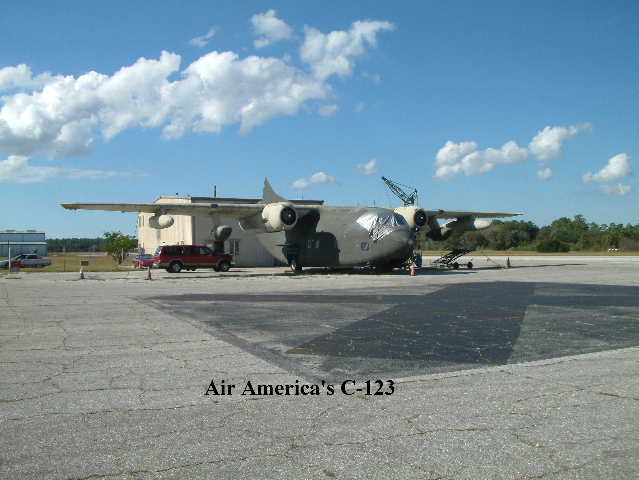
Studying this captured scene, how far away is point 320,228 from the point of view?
29.5m

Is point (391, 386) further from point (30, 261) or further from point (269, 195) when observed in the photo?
point (30, 261)

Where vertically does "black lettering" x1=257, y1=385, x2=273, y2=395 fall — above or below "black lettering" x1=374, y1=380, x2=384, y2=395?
above

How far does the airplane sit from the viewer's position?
26.9 meters

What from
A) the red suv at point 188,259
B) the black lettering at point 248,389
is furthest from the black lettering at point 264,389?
the red suv at point 188,259

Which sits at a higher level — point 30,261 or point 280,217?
point 280,217

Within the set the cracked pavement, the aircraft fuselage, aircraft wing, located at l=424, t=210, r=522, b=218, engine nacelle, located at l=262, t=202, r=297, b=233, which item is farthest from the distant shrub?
the cracked pavement

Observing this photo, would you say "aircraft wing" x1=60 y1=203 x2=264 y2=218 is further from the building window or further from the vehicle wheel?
the building window

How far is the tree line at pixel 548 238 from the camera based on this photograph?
77.5 meters

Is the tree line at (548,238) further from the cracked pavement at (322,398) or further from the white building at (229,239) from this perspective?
the cracked pavement at (322,398)

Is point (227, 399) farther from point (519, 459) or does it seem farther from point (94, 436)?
point (519, 459)

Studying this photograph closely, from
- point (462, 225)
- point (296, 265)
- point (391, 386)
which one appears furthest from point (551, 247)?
point (391, 386)

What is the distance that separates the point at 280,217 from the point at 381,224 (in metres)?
5.11

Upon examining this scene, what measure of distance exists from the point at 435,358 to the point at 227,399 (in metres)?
3.21

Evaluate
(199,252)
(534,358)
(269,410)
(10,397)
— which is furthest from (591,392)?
(199,252)
